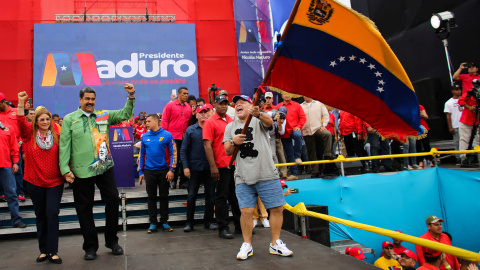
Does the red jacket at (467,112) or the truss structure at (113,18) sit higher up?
the truss structure at (113,18)

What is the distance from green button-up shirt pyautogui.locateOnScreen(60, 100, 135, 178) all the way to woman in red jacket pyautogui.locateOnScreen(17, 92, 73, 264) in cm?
20

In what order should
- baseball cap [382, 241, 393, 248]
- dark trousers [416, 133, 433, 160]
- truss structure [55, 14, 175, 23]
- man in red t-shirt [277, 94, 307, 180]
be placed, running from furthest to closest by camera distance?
1. truss structure [55, 14, 175, 23]
2. dark trousers [416, 133, 433, 160]
3. man in red t-shirt [277, 94, 307, 180]
4. baseball cap [382, 241, 393, 248]

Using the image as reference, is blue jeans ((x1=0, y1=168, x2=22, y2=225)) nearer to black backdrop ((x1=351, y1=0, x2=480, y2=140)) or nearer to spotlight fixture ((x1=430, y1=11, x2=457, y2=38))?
spotlight fixture ((x1=430, y1=11, x2=457, y2=38))

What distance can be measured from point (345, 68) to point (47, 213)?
3.88 meters

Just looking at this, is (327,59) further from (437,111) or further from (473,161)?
(437,111)

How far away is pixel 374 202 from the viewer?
807cm

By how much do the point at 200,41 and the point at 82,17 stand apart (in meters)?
5.60

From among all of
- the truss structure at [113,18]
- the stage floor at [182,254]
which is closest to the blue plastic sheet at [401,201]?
the stage floor at [182,254]

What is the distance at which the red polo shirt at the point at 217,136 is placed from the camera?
566 centimetres

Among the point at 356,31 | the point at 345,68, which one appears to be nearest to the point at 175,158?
the point at 345,68

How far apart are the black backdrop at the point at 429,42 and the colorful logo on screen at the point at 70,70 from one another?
12.3 meters

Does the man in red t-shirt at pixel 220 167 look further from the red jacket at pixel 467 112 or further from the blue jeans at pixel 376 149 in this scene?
the red jacket at pixel 467 112

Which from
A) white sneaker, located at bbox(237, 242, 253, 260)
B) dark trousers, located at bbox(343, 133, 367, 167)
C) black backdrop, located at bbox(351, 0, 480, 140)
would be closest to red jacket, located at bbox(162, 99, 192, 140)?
white sneaker, located at bbox(237, 242, 253, 260)

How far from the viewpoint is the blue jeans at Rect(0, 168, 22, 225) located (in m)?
6.05
